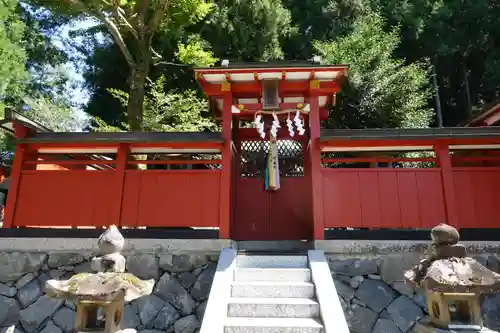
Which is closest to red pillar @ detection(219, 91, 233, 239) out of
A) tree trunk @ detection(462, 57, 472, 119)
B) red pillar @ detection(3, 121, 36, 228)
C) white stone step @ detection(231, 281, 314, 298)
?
white stone step @ detection(231, 281, 314, 298)

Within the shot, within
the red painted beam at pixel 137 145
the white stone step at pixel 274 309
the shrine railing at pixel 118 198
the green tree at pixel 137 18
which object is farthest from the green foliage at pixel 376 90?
the white stone step at pixel 274 309

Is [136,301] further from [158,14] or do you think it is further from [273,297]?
[158,14]

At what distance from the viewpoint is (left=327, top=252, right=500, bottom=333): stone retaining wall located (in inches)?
236

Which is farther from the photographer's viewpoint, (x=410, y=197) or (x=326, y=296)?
(x=410, y=197)

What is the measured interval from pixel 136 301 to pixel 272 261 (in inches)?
98.6

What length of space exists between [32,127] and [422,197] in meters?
7.79

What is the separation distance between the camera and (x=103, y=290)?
11.3 feet

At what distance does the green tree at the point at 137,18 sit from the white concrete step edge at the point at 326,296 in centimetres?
918

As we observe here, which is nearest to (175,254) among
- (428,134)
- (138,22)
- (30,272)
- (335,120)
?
(30,272)

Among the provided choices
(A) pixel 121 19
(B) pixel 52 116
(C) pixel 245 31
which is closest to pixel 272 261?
(A) pixel 121 19

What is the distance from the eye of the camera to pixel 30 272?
21.7 ft

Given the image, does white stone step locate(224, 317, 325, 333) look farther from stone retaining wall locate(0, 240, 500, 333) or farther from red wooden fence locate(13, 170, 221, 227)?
red wooden fence locate(13, 170, 221, 227)

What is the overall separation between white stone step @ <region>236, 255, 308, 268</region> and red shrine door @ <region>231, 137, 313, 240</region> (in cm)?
213

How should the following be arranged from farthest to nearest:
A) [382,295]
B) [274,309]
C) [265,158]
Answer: [265,158]
[382,295]
[274,309]
